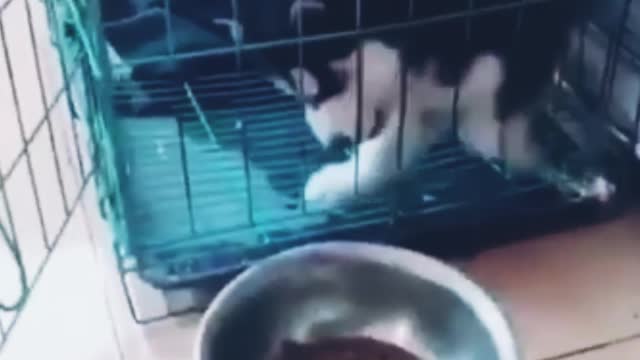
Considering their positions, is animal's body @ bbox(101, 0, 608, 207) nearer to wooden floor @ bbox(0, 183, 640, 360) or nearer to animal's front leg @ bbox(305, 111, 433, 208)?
animal's front leg @ bbox(305, 111, 433, 208)

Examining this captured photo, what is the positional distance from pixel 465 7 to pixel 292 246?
30cm

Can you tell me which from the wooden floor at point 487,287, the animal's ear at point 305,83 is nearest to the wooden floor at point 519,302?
the wooden floor at point 487,287

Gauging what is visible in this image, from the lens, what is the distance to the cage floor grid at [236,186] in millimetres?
1106

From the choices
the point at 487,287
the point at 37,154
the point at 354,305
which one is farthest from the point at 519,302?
the point at 37,154

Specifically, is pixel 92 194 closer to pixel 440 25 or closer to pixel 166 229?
pixel 166 229

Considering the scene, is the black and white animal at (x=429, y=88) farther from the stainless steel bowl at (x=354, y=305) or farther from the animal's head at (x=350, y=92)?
the stainless steel bowl at (x=354, y=305)

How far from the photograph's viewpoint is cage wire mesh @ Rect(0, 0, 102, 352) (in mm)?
1152

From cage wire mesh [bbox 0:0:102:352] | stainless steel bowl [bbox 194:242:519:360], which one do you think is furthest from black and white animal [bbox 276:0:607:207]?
cage wire mesh [bbox 0:0:102:352]

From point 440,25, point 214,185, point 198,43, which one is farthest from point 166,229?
point 440,25

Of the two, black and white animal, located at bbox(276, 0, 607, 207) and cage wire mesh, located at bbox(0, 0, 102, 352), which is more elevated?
black and white animal, located at bbox(276, 0, 607, 207)

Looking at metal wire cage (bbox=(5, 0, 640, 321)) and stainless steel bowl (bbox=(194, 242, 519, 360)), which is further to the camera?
metal wire cage (bbox=(5, 0, 640, 321))

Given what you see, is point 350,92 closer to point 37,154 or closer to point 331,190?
point 331,190

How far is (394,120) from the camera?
1.16 metres

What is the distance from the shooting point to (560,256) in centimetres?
120
